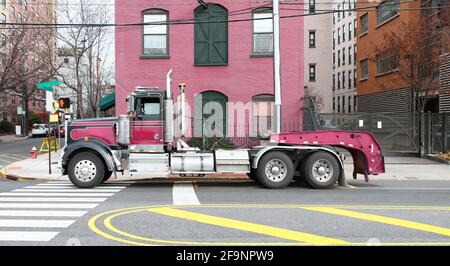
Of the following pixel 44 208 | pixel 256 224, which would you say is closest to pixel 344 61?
pixel 44 208

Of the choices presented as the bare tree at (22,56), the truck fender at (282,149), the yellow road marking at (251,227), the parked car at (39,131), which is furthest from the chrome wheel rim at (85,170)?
the parked car at (39,131)

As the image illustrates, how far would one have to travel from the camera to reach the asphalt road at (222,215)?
22.1ft

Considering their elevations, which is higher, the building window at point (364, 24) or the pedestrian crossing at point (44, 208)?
the building window at point (364, 24)

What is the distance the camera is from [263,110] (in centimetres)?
2161

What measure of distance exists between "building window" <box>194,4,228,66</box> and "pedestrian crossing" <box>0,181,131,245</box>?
9.68m

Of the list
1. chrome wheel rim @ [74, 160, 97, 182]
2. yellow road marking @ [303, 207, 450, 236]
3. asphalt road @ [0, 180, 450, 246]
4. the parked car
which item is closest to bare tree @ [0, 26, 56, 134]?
the parked car

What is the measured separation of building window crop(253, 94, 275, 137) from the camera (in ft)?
70.5

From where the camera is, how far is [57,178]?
1523cm

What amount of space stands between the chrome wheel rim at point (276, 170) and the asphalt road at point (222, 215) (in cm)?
49

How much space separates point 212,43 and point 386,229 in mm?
15725

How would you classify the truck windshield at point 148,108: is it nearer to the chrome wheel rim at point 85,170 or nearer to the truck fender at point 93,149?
the truck fender at point 93,149

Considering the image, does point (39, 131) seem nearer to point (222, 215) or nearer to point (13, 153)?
point (13, 153)
